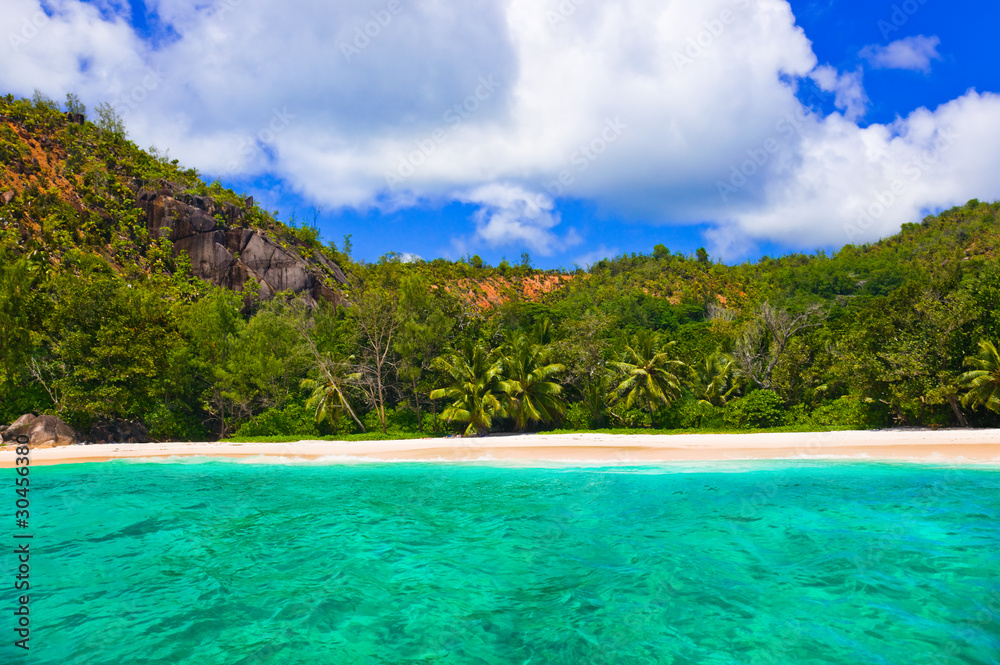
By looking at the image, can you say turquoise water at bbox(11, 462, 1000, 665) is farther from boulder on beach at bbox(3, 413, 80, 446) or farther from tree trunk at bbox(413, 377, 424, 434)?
tree trunk at bbox(413, 377, 424, 434)

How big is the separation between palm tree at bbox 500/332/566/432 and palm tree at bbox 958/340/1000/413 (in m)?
17.9

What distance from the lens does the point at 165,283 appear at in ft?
161

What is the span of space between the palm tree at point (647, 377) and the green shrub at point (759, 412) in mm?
3377

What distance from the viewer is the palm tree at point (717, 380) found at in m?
31.8

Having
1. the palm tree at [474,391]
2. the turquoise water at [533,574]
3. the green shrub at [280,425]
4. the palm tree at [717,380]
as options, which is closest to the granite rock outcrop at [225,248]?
the green shrub at [280,425]

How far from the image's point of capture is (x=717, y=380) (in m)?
31.8

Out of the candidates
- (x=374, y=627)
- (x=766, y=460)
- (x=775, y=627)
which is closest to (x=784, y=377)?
(x=766, y=460)

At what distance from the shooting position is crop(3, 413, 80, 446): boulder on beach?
25.5 metres

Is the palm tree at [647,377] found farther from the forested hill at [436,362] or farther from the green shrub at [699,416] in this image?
the green shrub at [699,416]

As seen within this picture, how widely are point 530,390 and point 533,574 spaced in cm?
2057

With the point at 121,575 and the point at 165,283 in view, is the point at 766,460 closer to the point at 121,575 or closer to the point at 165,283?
the point at 121,575

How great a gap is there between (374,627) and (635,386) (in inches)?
948

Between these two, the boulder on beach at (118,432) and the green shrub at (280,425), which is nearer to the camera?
the boulder on beach at (118,432)

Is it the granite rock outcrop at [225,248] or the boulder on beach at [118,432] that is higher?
the granite rock outcrop at [225,248]
